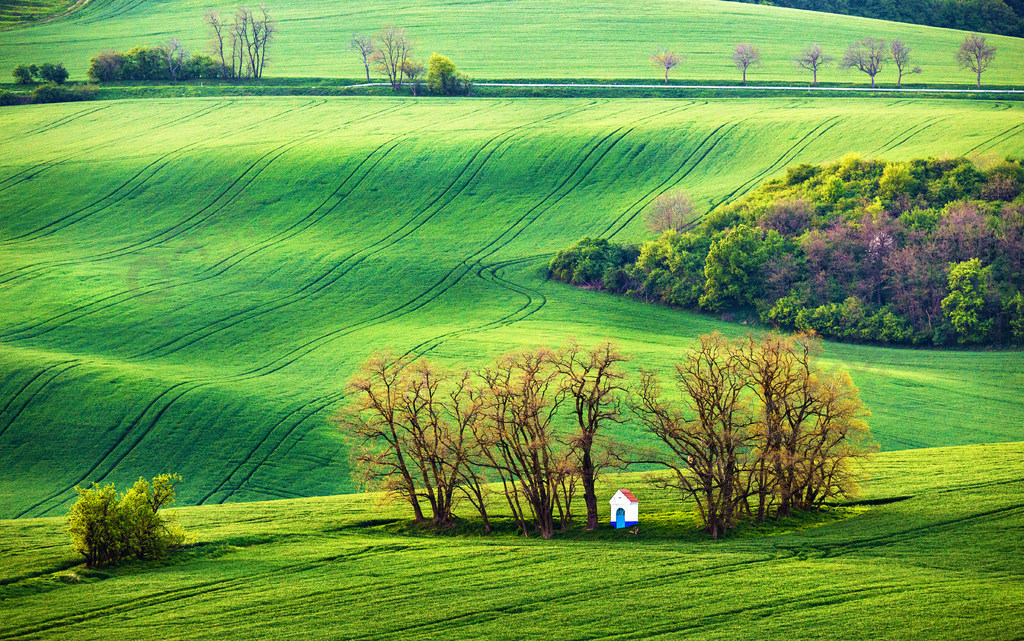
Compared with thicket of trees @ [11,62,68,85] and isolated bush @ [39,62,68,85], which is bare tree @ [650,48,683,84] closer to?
isolated bush @ [39,62,68,85]

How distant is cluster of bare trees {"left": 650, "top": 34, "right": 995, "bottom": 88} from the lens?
11519cm

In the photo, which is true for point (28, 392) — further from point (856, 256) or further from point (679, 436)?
point (856, 256)

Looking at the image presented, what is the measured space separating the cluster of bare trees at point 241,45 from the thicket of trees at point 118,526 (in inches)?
3978

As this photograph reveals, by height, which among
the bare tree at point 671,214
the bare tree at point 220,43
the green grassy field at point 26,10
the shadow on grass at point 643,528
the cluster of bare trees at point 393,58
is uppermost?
the green grassy field at point 26,10

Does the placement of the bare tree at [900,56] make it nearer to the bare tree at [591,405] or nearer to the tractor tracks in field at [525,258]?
the tractor tracks in field at [525,258]

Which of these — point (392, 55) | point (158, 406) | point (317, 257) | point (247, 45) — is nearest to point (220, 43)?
point (247, 45)

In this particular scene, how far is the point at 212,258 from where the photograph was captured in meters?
85.3

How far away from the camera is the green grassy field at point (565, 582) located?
2969 centimetres

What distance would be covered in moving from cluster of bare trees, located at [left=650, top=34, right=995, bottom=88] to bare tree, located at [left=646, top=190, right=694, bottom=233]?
39.0 m

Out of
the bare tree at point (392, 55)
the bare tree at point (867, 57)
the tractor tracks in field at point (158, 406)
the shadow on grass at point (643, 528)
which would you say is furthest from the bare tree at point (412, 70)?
the shadow on grass at point (643, 528)

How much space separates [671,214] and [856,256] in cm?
1588

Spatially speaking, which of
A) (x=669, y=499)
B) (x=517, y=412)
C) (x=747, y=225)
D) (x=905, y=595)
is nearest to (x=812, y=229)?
(x=747, y=225)

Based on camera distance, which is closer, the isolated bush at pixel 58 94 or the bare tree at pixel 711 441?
the bare tree at pixel 711 441

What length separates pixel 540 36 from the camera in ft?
460
